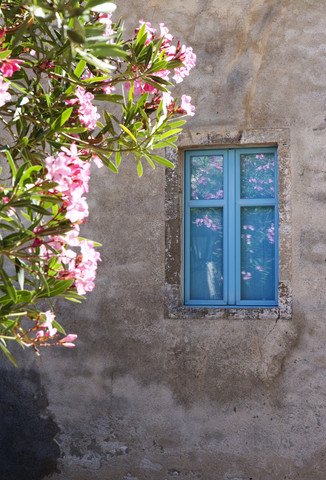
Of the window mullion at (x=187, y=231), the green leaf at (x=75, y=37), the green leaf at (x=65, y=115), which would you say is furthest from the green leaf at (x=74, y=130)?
the window mullion at (x=187, y=231)

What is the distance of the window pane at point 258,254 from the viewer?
4.80 meters

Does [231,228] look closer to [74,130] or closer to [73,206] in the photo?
[74,130]

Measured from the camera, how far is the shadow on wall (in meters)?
4.85

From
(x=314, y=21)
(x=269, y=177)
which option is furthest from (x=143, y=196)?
(x=314, y=21)

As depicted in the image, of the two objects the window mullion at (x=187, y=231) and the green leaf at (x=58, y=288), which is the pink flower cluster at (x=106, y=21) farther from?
the window mullion at (x=187, y=231)

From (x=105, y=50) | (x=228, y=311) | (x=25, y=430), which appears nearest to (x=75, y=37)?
(x=105, y=50)

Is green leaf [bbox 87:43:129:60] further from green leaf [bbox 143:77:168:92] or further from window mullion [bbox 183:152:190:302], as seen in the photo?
window mullion [bbox 183:152:190:302]

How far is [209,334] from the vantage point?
4691 mm

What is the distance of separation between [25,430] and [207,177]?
7.40 ft

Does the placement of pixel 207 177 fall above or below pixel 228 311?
above

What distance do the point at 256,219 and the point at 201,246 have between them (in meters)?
0.44

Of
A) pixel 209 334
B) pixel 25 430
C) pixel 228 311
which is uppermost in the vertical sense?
pixel 228 311

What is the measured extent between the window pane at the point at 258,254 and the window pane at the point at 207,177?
0.96 feet

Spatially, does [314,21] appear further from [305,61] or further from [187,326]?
[187,326]
